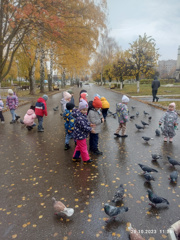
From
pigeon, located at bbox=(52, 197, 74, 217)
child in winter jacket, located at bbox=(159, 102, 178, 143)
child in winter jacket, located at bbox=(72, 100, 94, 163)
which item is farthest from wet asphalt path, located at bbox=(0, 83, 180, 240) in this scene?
child in winter jacket, located at bbox=(72, 100, 94, 163)

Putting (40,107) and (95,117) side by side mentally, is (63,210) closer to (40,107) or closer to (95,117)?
(95,117)

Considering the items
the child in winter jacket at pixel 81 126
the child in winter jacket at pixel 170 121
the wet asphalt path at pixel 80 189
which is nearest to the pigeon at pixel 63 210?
the wet asphalt path at pixel 80 189

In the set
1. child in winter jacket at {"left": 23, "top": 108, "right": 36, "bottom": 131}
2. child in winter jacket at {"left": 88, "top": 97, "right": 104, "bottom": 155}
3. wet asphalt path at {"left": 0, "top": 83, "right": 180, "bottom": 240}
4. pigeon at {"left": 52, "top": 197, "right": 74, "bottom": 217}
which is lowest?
wet asphalt path at {"left": 0, "top": 83, "right": 180, "bottom": 240}

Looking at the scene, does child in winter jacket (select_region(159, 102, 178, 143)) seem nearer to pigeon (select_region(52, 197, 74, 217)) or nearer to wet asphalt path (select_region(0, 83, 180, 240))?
wet asphalt path (select_region(0, 83, 180, 240))

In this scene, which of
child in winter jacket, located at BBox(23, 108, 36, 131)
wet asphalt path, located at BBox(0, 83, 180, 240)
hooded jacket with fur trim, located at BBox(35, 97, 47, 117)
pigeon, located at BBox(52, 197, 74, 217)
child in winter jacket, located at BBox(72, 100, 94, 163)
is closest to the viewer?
wet asphalt path, located at BBox(0, 83, 180, 240)

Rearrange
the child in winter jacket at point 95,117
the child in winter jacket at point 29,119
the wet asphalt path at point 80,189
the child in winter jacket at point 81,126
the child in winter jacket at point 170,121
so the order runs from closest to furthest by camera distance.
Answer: the wet asphalt path at point 80,189, the child in winter jacket at point 81,126, the child in winter jacket at point 95,117, the child in winter jacket at point 170,121, the child in winter jacket at point 29,119

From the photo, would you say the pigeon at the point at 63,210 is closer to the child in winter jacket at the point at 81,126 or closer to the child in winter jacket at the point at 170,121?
the child in winter jacket at the point at 81,126

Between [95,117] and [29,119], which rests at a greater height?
[95,117]

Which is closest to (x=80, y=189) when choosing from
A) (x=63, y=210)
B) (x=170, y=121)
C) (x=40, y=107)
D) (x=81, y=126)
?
(x=63, y=210)

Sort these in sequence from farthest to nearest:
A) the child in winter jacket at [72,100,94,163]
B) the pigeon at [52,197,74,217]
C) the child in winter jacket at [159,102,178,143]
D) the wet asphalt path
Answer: the child in winter jacket at [159,102,178,143], the child in winter jacket at [72,100,94,163], the pigeon at [52,197,74,217], the wet asphalt path

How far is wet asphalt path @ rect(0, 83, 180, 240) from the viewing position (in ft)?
8.64

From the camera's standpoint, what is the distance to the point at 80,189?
3598mm

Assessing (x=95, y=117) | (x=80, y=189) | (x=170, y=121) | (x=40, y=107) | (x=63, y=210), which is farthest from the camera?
(x=40, y=107)

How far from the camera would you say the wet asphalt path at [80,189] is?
263cm
